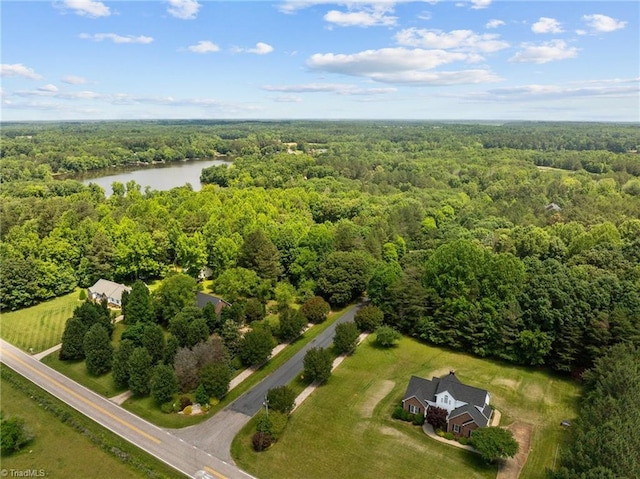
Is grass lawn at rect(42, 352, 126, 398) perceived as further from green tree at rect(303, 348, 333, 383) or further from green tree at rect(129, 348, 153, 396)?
green tree at rect(303, 348, 333, 383)

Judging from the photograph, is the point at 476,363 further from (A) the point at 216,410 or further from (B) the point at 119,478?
(B) the point at 119,478

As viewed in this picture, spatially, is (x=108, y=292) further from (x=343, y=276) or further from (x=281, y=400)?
(x=281, y=400)

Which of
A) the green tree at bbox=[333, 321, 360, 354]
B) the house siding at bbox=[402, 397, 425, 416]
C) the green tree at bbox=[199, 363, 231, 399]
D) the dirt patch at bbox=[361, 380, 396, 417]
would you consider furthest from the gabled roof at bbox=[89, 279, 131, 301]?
the house siding at bbox=[402, 397, 425, 416]

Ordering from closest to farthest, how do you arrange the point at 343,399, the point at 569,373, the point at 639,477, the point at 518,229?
the point at 639,477
the point at 343,399
the point at 569,373
the point at 518,229

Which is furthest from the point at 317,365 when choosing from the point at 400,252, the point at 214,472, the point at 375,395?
the point at 400,252

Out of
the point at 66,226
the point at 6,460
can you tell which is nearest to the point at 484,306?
the point at 6,460

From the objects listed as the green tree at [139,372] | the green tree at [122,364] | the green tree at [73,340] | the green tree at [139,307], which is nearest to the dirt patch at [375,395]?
the green tree at [139,372]

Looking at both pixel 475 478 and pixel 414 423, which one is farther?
pixel 414 423
